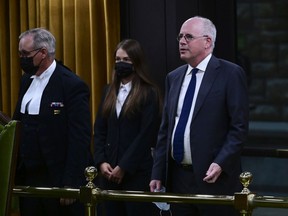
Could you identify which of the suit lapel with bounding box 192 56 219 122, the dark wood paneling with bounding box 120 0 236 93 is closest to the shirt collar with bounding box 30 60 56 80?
the suit lapel with bounding box 192 56 219 122

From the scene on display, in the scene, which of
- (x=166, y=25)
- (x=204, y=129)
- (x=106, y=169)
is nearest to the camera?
(x=204, y=129)

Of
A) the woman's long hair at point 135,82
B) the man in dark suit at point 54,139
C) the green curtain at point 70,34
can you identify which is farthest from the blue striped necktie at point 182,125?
the green curtain at point 70,34

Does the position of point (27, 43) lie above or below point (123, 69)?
above

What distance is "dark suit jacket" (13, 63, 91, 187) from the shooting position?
16.8 feet

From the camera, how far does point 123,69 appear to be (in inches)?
226

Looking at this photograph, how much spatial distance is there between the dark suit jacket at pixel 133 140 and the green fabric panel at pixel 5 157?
1.75 m

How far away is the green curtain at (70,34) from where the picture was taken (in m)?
6.66

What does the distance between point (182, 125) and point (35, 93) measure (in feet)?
3.37

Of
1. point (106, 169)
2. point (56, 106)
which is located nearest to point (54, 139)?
point (56, 106)

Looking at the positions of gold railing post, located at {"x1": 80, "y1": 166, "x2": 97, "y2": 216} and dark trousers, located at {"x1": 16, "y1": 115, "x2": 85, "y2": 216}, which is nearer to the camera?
gold railing post, located at {"x1": 80, "y1": 166, "x2": 97, "y2": 216}

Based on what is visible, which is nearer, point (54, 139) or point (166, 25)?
point (54, 139)

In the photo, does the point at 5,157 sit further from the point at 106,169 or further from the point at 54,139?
the point at 106,169

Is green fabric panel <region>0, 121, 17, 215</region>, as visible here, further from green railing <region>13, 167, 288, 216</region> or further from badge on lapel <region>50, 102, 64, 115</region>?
badge on lapel <region>50, 102, 64, 115</region>

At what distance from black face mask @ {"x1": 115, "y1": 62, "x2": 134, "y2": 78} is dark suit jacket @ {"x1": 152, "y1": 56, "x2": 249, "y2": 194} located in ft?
3.21
